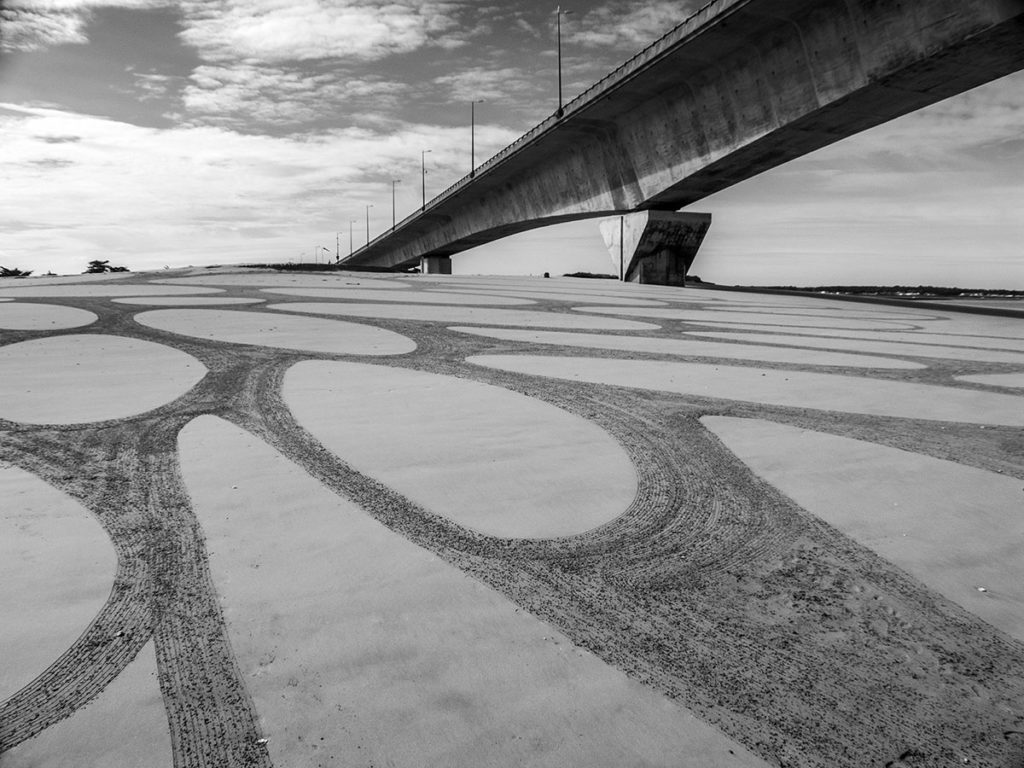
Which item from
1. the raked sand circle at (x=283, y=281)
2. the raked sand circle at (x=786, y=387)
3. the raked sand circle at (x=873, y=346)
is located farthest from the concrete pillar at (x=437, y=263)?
the raked sand circle at (x=786, y=387)

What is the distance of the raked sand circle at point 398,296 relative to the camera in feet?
40.0

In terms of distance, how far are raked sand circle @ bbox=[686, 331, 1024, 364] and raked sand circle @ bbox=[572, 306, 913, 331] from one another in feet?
5.24

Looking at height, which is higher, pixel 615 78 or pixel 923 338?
pixel 615 78

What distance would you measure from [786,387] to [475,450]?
3.30m

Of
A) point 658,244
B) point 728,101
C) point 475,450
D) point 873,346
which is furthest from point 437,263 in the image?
point 475,450

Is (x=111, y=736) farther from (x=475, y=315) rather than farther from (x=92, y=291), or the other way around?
(x=92, y=291)

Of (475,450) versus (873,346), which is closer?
(475,450)

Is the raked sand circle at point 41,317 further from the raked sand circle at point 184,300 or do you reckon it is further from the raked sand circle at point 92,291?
the raked sand circle at point 92,291

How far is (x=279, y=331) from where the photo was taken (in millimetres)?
8055

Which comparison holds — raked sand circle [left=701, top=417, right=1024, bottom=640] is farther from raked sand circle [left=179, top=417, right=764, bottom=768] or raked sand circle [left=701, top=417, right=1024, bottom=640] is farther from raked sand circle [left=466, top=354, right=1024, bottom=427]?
raked sand circle [left=179, top=417, right=764, bottom=768]

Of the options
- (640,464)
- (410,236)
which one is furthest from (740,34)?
(410,236)

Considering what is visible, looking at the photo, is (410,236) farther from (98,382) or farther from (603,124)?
(98,382)

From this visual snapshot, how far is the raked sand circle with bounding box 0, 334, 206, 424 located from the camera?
15.2 ft

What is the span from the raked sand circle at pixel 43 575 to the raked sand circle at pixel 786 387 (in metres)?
3.93
